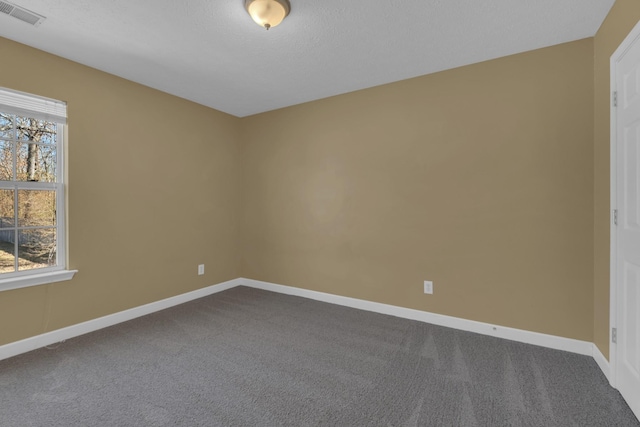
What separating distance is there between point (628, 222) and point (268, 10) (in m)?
2.58

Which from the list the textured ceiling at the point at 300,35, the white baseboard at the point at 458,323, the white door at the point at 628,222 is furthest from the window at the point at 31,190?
the white door at the point at 628,222

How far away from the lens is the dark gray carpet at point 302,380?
1661 mm

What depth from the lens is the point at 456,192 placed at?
111 inches

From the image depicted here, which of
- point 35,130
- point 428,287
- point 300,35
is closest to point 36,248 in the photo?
point 35,130

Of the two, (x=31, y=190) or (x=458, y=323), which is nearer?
(x=31, y=190)

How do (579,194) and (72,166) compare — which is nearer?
(579,194)

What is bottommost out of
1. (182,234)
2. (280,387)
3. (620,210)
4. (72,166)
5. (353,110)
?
(280,387)

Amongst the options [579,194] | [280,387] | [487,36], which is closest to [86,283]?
[280,387]

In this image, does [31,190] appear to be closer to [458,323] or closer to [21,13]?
[21,13]

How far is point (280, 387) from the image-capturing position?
6.35ft

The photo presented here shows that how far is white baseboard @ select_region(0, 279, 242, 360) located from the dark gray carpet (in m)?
0.09

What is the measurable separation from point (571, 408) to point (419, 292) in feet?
→ 4.65

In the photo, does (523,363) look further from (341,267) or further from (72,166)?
(72,166)

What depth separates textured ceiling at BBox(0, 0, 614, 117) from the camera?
1956mm
